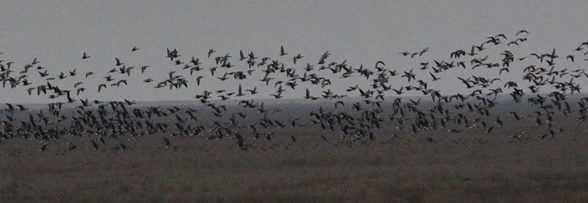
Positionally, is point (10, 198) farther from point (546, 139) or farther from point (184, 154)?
point (546, 139)

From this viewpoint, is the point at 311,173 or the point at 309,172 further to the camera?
the point at 309,172

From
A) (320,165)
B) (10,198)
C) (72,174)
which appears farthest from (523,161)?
(10,198)

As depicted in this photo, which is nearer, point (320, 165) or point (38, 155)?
point (320, 165)

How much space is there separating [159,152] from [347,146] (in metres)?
12.6

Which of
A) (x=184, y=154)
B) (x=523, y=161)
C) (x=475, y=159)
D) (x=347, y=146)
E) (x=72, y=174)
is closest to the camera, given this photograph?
(x=72, y=174)

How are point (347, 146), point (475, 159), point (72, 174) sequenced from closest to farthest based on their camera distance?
point (72, 174)
point (475, 159)
point (347, 146)

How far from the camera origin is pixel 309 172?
41.5 meters

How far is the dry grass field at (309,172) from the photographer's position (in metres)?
32.8

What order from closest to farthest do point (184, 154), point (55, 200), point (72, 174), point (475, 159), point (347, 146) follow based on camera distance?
point (55, 200), point (72, 174), point (475, 159), point (184, 154), point (347, 146)

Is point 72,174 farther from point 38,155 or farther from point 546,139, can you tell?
point 546,139

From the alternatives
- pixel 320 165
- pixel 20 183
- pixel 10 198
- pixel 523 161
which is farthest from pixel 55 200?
pixel 523 161

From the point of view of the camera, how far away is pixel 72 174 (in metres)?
42.4

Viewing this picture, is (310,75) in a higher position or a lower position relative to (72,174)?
higher

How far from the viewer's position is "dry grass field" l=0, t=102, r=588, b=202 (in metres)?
32.8
